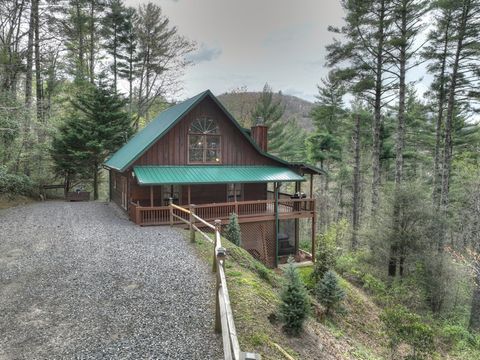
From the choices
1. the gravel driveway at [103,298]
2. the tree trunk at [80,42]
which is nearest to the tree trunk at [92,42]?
the tree trunk at [80,42]

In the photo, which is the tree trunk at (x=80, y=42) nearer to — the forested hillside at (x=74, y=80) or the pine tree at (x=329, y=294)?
the forested hillside at (x=74, y=80)

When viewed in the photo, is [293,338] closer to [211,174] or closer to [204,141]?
[211,174]

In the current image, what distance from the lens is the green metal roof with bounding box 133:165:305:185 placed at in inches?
520

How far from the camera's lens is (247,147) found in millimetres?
16359

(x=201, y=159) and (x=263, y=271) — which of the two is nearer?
(x=263, y=271)

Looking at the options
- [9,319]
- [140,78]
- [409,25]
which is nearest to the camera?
[9,319]

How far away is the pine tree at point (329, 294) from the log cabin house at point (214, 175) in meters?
6.01

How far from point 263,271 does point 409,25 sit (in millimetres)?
14251

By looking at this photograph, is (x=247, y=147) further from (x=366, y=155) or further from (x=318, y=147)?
(x=366, y=155)

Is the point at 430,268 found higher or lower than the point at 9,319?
lower

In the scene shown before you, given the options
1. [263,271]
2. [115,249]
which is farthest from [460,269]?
[115,249]

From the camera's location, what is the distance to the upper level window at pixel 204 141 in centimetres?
1519

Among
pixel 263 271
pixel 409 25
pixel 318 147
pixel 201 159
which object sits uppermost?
pixel 409 25

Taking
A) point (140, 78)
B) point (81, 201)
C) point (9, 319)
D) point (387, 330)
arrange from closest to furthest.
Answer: point (9, 319), point (387, 330), point (81, 201), point (140, 78)
